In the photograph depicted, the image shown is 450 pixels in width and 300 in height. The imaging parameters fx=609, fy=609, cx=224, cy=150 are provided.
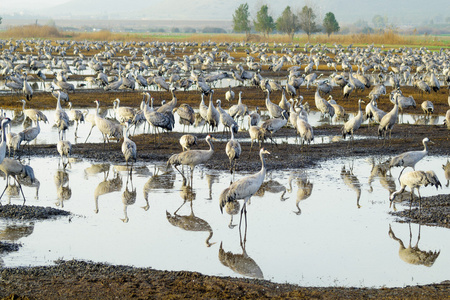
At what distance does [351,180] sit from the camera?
603 inches

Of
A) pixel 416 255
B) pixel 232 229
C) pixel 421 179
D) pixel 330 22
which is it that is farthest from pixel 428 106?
pixel 330 22

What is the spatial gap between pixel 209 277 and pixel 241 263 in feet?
3.65

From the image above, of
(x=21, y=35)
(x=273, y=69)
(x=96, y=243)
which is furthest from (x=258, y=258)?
(x=21, y=35)

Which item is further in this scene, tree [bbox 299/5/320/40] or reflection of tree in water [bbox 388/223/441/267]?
tree [bbox 299/5/320/40]

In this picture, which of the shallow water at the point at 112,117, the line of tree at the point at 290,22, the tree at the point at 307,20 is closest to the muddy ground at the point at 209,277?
the shallow water at the point at 112,117

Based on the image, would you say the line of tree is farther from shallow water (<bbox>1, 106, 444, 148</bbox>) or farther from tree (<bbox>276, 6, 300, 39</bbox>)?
shallow water (<bbox>1, 106, 444, 148</bbox>)

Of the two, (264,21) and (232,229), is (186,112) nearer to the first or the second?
(232,229)

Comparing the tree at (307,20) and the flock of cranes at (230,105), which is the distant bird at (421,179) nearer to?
the flock of cranes at (230,105)

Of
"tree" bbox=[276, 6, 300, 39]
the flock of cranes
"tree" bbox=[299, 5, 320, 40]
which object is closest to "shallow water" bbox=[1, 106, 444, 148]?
the flock of cranes

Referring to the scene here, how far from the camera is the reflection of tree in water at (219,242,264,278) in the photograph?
30.8 ft

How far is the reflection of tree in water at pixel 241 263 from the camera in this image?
9.40 metres

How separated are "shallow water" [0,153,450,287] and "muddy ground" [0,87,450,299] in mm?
470

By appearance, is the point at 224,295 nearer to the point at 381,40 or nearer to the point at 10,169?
the point at 10,169

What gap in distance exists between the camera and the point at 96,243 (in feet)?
34.6
